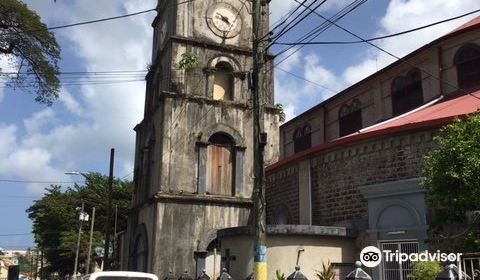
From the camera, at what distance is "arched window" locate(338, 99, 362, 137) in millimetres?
28125

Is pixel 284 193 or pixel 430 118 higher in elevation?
pixel 430 118

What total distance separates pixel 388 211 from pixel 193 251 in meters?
9.79

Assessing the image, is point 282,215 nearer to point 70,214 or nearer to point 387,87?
point 387,87

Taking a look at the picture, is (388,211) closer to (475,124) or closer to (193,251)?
(475,124)

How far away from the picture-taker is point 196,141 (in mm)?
25453

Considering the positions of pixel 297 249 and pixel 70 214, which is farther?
pixel 70 214

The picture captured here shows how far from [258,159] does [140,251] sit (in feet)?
49.9

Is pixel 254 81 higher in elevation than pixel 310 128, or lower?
lower

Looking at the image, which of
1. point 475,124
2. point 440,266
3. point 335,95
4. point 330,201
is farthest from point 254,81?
point 335,95

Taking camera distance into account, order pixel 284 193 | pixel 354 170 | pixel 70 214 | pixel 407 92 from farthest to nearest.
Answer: pixel 70 214 → pixel 407 92 → pixel 284 193 → pixel 354 170

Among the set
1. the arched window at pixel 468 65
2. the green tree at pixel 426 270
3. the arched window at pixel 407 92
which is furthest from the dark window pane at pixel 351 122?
the green tree at pixel 426 270

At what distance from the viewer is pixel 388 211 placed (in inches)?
675

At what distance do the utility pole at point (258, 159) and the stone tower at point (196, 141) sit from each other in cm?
1104

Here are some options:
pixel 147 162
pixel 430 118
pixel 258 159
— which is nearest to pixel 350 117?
pixel 147 162
